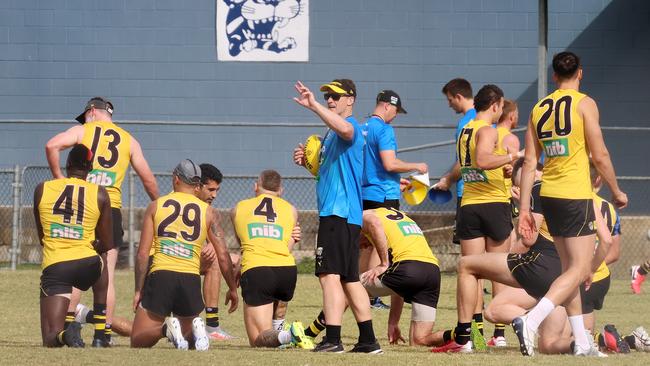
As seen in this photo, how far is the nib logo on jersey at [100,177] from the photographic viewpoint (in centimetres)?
1055

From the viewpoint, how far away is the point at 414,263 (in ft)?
32.3

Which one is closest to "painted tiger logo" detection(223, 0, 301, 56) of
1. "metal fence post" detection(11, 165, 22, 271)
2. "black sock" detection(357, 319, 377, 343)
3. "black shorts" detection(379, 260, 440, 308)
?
"metal fence post" detection(11, 165, 22, 271)

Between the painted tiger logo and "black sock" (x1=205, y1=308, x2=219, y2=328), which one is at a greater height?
the painted tiger logo

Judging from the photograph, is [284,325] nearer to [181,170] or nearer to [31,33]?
[181,170]

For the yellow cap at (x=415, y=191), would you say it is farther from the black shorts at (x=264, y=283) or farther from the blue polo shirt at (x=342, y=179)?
the blue polo shirt at (x=342, y=179)

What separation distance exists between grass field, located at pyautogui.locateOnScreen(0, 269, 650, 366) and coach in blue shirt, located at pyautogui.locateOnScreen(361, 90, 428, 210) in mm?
1203

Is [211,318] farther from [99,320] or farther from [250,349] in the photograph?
[250,349]

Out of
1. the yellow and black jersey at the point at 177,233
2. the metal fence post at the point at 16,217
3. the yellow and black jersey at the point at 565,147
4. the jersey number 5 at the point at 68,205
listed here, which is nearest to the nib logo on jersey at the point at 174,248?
the yellow and black jersey at the point at 177,233

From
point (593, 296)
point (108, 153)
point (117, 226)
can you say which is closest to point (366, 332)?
point (593, 296)

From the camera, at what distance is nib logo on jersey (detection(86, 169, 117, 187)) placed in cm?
1055

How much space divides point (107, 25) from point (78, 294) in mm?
9728

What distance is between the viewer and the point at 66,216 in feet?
30.5

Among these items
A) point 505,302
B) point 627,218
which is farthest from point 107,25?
point 505,302

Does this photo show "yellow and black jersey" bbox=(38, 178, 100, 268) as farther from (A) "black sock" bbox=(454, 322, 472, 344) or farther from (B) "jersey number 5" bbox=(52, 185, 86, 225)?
(A) "black sock" bbox=(454, 322, 472, 344)
